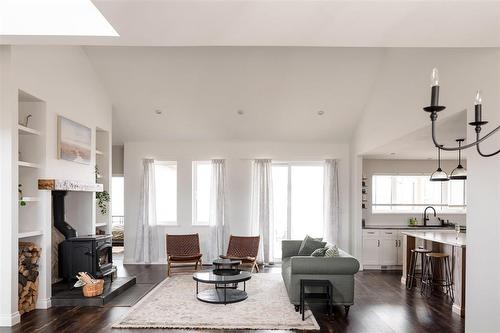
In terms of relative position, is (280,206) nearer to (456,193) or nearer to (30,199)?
(456,193)

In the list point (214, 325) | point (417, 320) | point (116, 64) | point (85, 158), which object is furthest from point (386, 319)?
point (116, 64)

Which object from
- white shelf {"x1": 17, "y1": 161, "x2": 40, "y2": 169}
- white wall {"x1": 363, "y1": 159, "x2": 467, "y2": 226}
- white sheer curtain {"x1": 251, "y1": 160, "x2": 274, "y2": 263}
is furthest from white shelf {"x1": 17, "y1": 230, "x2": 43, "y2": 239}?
white wall {"x1": 363, "y1": 159, "x2": 467, "y2": 226}

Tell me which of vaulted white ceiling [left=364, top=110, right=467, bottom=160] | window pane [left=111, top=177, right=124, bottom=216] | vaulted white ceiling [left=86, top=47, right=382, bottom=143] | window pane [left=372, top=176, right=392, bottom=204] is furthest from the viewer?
window pane [left=111, top=177, right=124, bottom=216]

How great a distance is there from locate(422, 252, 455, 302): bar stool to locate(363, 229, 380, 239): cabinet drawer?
185 cm

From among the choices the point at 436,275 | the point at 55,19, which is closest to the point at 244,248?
the point at 436,275

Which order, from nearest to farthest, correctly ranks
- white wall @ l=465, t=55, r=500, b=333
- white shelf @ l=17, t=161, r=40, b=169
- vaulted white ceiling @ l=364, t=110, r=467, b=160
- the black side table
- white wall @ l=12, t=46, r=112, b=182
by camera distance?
white wall @ l=465, t=55, r=500, b=333 → vaulted white ceiling @ l=364, t=110, r=467, b=160 → the black side table → white shelf @ l=17, t=161, r=40, b=169 → white wall @ l=12, t=46, r=112, b=182

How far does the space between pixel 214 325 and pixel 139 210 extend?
4881 mm

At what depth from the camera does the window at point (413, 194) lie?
368 inches

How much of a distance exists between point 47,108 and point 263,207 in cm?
486

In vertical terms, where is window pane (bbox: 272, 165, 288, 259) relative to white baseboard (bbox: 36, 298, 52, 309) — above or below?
above

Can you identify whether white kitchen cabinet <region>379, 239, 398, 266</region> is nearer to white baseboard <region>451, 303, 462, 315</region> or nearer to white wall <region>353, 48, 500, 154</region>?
white wall <region>353, 48, 500, 154</region>

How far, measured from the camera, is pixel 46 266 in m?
5.34

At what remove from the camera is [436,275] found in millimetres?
6520

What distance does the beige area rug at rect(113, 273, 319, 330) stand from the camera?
4.59 meters
